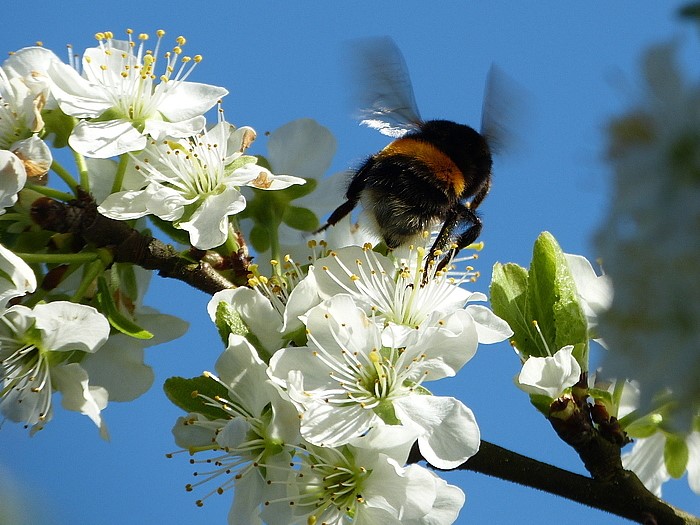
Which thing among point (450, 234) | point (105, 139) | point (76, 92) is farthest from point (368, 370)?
point (76, 92)

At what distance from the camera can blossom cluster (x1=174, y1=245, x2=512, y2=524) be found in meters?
1.86

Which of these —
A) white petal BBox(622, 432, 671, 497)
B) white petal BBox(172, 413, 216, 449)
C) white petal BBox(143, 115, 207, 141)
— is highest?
white petal BBox(143, 115, 207, 141)

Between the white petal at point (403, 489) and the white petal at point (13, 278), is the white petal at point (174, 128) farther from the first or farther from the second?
the white petal at point (403, 489)

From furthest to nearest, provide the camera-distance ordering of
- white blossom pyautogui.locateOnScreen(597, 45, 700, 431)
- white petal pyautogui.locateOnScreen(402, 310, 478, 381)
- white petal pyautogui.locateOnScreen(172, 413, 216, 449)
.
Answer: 1. white petal pyautogui.locateOnScreen(172, 413, 216, 449)
2. white petal pyautogui.locateOnScreen(402, 310, 478, 381)
3. white blossom pyautogui.locateOnScreen(597, 45, 700, 431)

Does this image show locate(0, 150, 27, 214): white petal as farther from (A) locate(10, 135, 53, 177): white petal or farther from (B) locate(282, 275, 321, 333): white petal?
(B) locate(282, 275, 321, 333): white petal

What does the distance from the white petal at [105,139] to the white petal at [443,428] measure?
3.03 ft

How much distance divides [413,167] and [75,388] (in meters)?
0.97

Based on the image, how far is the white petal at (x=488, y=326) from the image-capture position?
6.62 feet

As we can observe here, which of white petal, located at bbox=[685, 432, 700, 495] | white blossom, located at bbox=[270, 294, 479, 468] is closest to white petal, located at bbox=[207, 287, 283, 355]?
white blossom, located at bbox=[270, 294, 479, 468]

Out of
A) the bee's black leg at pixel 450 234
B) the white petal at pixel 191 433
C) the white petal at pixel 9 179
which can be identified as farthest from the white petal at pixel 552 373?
the white petal at pixel 9 179

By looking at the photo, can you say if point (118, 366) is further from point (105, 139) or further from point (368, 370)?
point (368, 370)

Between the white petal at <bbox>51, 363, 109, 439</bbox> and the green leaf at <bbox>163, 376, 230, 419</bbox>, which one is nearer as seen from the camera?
the green leaf at <bbox>163, 376, 230, 419</bbox>

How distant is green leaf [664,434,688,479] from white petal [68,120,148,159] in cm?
145

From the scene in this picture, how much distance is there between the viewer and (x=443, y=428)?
1.87 m
